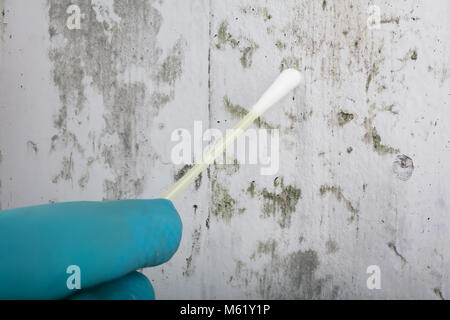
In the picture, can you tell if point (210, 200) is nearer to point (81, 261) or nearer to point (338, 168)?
point (338, 168)

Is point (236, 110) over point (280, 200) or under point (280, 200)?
over

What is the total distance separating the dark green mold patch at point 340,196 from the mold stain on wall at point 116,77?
37cm

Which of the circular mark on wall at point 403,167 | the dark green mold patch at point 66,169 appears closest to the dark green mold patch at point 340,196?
the circular mark on wall at point 403,167

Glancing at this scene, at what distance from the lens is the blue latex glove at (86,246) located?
16.2 inches

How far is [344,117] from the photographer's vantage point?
0.73 metres

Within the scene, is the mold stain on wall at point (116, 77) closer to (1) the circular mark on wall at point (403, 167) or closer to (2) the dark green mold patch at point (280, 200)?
(2) the dark green mold patch at point (280, 200)

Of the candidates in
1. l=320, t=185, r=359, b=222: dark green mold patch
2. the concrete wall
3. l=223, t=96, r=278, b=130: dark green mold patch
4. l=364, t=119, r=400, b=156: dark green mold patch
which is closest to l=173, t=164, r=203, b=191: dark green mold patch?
the concrete wall

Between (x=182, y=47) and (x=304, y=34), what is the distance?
251 mm

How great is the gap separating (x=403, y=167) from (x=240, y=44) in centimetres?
41

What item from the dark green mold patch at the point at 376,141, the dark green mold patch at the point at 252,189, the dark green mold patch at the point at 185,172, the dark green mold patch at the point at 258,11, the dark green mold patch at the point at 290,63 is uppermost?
the dark green mold patch at the point at 258,11

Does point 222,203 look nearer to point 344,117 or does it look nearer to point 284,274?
point 284,274

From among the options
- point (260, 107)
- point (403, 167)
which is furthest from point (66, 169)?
point (403, 167)

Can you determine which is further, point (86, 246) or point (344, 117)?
point (344, 117)

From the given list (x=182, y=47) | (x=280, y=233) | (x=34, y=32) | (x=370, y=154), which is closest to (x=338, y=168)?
(x=370, y=154)
